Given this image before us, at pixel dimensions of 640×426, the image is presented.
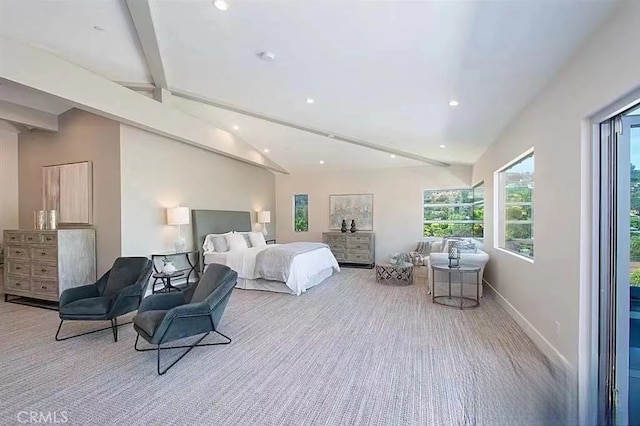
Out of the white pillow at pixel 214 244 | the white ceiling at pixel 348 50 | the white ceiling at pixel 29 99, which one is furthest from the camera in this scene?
the white pillow at pixel 214 244

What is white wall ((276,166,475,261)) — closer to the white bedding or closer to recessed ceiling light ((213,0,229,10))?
the white bedding

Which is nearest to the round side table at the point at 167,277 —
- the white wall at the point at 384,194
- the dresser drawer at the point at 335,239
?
the dresser drawer at the point at 335,239

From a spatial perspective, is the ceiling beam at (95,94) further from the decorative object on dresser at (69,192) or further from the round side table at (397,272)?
the round side table at (397,272)

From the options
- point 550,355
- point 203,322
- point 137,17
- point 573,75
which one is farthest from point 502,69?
point 203,322

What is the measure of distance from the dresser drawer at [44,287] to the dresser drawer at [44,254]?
13.1 inches

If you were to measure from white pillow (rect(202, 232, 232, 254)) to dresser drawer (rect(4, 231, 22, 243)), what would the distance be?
2.78 metres

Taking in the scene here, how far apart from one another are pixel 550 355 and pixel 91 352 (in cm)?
438

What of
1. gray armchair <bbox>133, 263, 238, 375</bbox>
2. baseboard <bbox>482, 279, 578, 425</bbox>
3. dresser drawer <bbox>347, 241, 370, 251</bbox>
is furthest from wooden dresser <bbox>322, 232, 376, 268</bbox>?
gray armchair <bbox>133, 263, 238, 375</bbox>

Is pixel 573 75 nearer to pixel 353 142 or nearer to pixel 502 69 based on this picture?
pixel 502 69

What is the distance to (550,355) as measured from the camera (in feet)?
9.57

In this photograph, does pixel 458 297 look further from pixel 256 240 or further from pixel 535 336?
pixel 256 240

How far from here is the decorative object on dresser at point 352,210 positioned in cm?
905

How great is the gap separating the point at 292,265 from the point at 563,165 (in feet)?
13.0

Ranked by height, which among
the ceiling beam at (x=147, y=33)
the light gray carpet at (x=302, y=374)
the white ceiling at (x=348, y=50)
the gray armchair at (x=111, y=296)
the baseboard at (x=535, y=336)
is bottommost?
the light gray carpet at (x=302, y=374)
